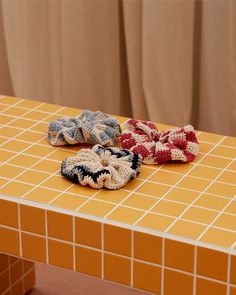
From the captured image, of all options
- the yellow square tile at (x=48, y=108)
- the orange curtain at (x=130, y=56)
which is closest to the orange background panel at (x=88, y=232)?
the yellow square tile at (x=48, y=108)

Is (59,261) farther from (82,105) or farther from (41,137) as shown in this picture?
(82,105)

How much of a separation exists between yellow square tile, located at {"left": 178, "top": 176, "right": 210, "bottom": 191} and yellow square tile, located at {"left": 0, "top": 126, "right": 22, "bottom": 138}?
45 centimetres

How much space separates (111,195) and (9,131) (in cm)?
41

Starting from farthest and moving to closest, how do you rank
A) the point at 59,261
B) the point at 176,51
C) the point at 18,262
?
1. the point at 176,51
2. the point at 18,262
3. the point at 59,261

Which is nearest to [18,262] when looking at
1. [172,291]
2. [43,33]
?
[172,291]

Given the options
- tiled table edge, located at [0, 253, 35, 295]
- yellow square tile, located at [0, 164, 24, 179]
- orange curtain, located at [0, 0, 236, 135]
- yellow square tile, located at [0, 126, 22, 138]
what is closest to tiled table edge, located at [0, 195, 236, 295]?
yellow square tile, located at [0, 164, 24, 179]

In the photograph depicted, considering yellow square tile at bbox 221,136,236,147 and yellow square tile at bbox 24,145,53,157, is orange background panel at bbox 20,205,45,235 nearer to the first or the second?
yellow square tile at bbox 24,145,53,157

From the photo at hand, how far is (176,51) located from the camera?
2.62 meters

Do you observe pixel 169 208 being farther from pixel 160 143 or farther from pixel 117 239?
pixel 160 143

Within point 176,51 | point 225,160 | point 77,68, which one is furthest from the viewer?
point 77,68

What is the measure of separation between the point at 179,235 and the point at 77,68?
1.50 metres

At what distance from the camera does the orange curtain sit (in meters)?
2.58

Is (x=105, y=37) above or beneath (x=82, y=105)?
above

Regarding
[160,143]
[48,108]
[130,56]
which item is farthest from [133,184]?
[130,56]
